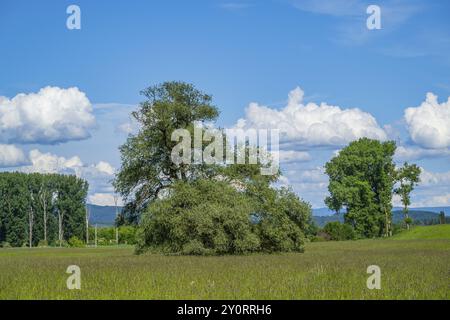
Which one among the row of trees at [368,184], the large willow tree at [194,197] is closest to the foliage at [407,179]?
the row of trees at [368,184]

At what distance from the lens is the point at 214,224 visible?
136ft

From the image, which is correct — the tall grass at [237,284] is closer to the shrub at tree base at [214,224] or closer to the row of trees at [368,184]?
the shrub at tree base at [214,224]

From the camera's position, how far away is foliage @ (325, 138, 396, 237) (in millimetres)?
93312

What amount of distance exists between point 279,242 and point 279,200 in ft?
9.44

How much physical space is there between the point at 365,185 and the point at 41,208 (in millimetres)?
60646

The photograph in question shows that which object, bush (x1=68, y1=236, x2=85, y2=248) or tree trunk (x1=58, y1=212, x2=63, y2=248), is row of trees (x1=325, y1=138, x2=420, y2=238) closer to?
bush (x1=68, y1=236, x2=85, y2=248)

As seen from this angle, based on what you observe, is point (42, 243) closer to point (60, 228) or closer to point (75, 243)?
point (60, 228)

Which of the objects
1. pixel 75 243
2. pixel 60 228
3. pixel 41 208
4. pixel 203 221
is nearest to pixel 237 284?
pixel 203 221

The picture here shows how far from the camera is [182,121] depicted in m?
48.9

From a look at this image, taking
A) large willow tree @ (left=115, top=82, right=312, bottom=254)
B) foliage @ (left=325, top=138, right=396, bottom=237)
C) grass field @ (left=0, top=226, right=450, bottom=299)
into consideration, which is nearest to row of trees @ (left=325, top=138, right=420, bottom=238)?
foliage @ (left=325, top=138, right=396, bottom=237)

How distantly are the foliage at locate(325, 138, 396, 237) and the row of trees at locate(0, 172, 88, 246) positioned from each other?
48.9 m

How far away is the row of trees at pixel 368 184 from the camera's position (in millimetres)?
92875

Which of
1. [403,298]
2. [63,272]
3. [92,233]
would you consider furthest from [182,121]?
[92,233]

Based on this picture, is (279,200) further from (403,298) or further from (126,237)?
(126,237)
